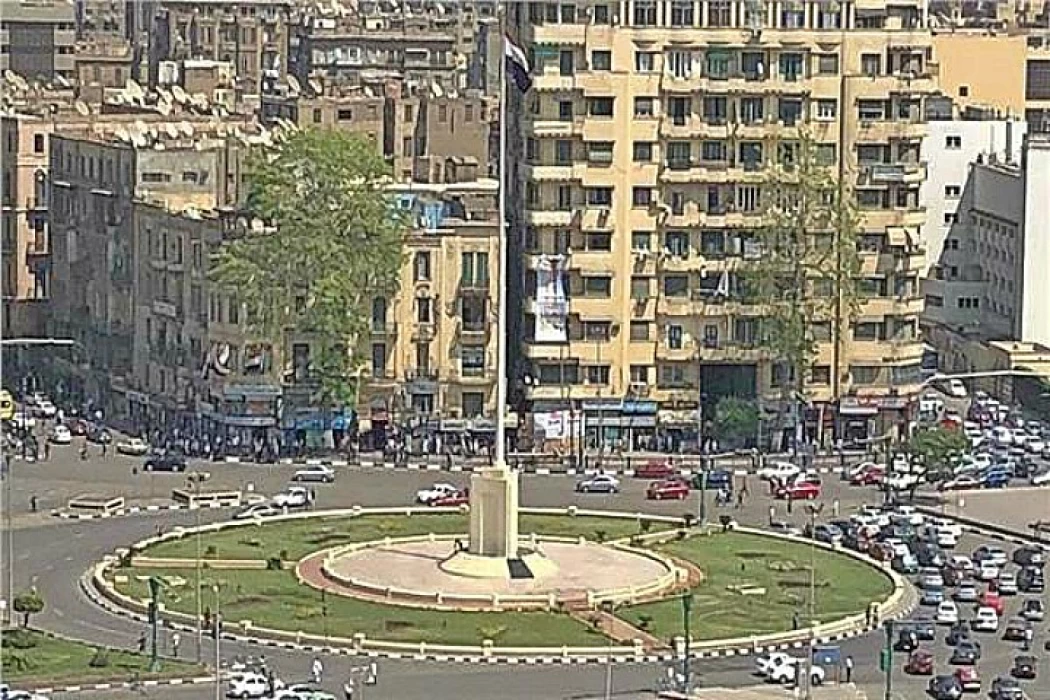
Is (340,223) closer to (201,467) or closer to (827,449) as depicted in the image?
(201,467)

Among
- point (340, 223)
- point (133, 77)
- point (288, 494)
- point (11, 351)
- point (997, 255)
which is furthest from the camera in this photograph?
point (133, 77)

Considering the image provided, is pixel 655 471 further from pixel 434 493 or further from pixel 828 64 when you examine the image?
pixel 828 64

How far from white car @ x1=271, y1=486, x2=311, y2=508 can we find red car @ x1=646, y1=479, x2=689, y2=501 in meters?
3.44

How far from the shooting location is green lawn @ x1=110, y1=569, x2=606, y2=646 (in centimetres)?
2744

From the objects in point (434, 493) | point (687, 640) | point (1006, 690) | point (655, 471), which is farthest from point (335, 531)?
point (1006, 690)

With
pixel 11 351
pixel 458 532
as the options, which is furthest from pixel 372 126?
pixel 458 532

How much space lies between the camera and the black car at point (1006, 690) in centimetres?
2547

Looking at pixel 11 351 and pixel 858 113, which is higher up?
pixel 858 113

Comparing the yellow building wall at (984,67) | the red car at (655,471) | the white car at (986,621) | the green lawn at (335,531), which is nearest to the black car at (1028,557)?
the white car at (986,621)

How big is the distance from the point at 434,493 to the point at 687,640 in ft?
28.4

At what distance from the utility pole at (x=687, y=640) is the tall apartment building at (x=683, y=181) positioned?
34.9 ft

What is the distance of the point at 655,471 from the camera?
122 ft

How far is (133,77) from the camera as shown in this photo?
2137 inches

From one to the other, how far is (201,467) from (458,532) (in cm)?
559
